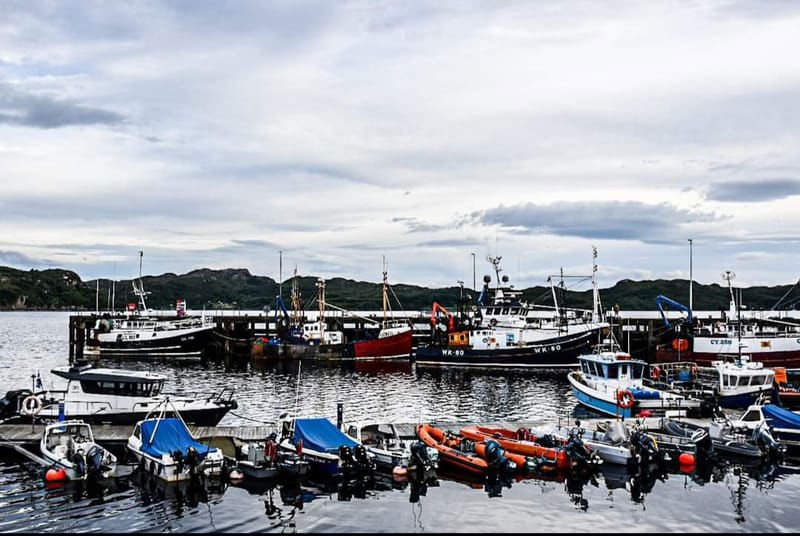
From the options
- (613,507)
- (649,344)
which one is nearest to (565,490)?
(613,507)

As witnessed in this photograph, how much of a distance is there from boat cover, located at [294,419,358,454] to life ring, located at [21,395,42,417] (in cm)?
1305

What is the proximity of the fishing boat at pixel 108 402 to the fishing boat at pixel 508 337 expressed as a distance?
142 feet

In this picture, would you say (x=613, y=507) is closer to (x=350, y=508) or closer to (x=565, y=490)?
(x=565, y=490)

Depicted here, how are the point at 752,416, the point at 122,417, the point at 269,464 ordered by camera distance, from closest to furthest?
the point at 269,464
the point at 752,416
the point at 122,417

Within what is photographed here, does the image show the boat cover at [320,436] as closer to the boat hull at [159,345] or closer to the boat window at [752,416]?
the boat window at [752,416]

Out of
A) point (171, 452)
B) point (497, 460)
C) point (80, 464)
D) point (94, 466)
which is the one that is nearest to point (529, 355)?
point (497, 460)

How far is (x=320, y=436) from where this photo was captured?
99.6 ft

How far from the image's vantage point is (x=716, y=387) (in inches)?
1750

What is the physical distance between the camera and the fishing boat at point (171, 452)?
27594 millimetres

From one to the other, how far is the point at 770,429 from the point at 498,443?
13639 mm

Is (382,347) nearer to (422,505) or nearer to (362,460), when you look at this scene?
(362,460)

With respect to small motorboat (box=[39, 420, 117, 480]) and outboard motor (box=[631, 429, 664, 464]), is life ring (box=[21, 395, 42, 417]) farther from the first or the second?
outboard motor (box=[631, 429, 664, 464])

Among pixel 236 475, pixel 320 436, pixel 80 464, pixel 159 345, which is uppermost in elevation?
pixel 159 345

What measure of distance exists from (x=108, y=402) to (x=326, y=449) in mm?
13105
